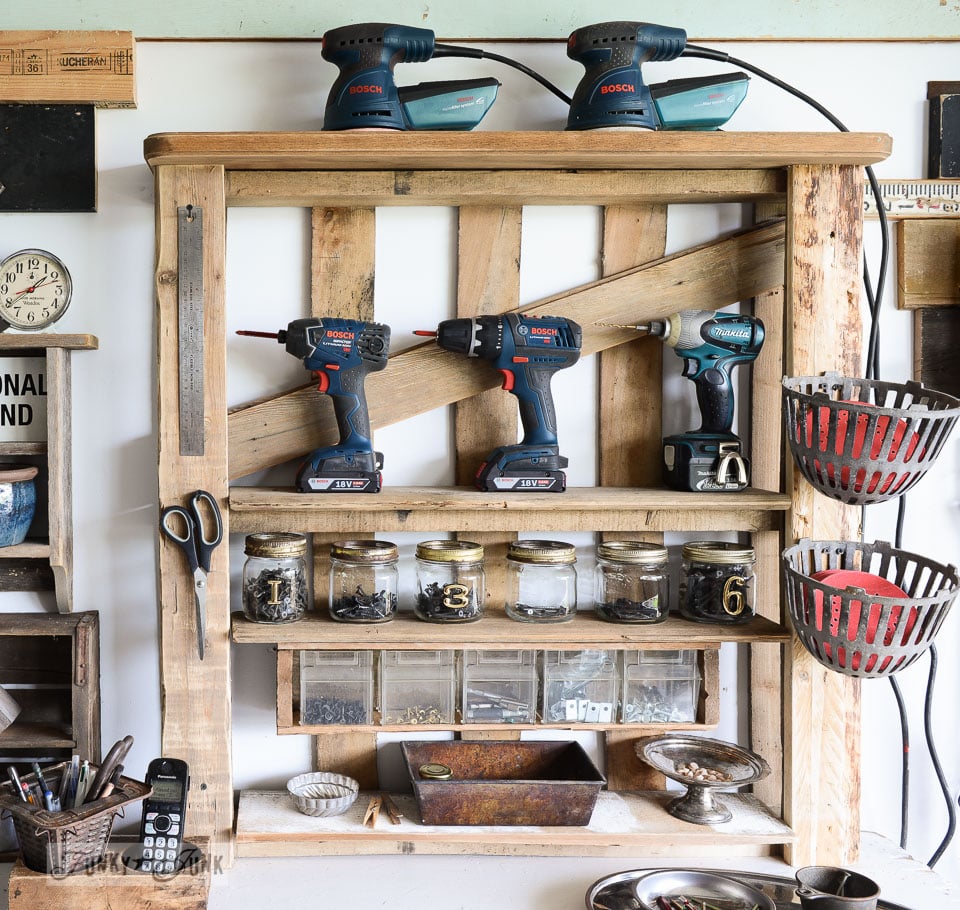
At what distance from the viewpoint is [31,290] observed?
5.83 feet

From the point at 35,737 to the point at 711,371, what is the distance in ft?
5.18

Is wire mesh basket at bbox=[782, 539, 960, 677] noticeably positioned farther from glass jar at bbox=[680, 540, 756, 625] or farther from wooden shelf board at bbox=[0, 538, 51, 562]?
wooden shelf board at bbox=[0, 538, 51, 562]

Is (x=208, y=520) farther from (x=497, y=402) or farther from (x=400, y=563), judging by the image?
(x=497, y=402)

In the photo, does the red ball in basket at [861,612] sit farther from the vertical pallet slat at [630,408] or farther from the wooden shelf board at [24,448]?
the wooden shelf board at [24,448]

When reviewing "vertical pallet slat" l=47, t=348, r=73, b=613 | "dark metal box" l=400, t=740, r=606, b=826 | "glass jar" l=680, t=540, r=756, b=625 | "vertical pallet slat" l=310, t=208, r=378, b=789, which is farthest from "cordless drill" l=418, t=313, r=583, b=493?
"vertical pallet slat" l=47, t=348, r=73, b=613

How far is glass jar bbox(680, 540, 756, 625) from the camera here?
5.70 feet

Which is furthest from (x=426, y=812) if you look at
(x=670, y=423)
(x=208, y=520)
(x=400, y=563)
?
(x=670, y=423)

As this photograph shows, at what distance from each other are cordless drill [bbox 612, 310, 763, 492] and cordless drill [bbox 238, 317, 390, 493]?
577mm

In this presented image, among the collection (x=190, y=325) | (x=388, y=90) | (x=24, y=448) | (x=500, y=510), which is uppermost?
(x=388, y=90)

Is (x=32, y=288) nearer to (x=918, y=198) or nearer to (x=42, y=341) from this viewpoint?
(x=42, y=341)

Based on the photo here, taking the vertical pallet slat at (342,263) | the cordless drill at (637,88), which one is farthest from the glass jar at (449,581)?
the cordless drill at (637,88)

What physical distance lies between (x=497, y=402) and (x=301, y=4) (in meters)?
0.95

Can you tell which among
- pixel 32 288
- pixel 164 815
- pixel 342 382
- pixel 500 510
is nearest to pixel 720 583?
pixel 500 510

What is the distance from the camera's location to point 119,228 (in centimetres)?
182
